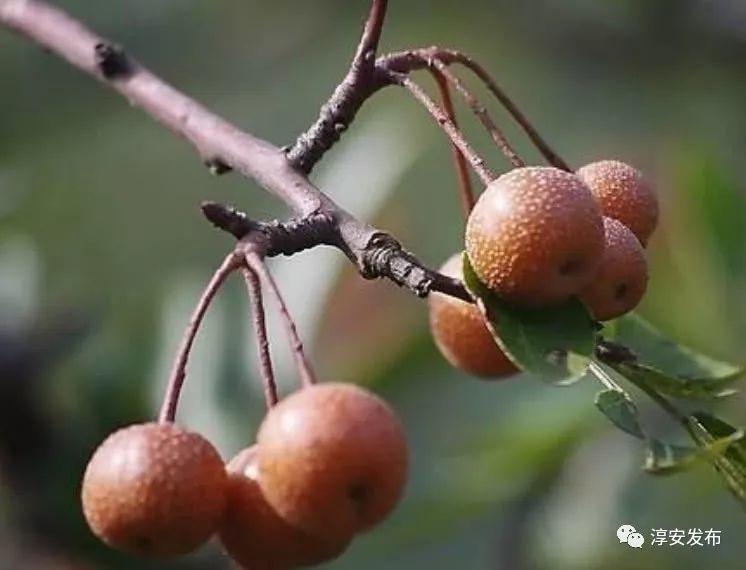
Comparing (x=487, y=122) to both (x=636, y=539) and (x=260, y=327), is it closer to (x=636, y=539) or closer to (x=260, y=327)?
(x=260, y=327)

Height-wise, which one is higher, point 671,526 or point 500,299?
point 500,299

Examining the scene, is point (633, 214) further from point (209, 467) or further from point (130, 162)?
point (130, 162)

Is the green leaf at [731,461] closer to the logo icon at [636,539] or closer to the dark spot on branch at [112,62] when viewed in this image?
the dark spot on branch at [112,62]

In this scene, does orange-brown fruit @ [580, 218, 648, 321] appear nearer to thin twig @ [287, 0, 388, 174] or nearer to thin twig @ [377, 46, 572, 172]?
thin twig @ [377, 46, 572, 172]

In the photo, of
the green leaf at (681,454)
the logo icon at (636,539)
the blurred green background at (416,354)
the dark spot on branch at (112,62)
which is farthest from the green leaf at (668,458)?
the logo icon at (636,539)

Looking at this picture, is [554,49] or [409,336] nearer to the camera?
[409,336]

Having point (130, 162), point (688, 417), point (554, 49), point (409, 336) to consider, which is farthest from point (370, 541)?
point (130, 162)

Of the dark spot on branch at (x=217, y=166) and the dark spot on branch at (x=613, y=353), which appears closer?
the dark spot on branch at (x=613, y=353)

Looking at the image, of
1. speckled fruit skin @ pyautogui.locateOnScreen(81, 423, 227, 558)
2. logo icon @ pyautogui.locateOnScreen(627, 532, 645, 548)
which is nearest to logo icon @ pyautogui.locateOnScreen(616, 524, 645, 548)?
logo icon @ pyautogui.locateOnScreen(627, 532, 645, 548)

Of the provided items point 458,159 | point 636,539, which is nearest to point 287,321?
point 458,159
